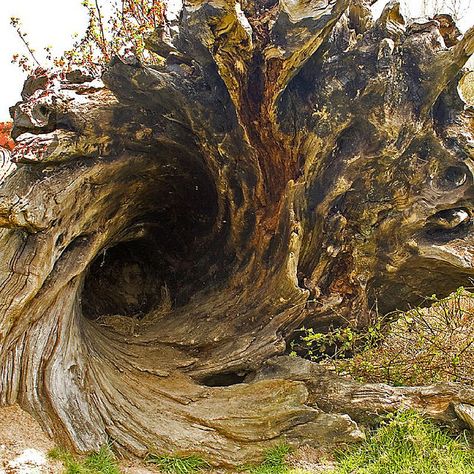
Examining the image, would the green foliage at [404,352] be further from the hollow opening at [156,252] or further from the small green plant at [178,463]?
the hollow opening at [156,252]

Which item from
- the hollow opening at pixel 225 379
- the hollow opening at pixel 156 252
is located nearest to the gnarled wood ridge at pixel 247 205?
the hollow opening at pixel 225 379

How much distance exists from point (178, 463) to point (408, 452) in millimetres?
1421

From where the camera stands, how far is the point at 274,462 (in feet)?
10.1

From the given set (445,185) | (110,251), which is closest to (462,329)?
(445,185)

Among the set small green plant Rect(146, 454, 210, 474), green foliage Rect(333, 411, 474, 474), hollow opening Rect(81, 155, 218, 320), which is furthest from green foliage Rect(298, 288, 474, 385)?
hollow opening Rect(81, 155, 218, 320)

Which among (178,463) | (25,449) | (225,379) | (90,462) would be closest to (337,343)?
(225,379)

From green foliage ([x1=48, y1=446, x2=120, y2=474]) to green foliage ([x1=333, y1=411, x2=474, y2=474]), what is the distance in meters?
1.32

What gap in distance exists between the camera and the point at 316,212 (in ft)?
11.9

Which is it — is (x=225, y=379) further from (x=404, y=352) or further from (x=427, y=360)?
(x=404, y=352)

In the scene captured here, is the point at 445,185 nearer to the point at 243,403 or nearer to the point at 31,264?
the point at 243,403

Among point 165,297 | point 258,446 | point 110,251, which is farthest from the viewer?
point 110,251

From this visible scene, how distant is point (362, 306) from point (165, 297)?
2000 mm

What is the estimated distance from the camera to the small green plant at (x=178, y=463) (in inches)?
116

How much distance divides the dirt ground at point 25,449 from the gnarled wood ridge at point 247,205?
8 centimetres
